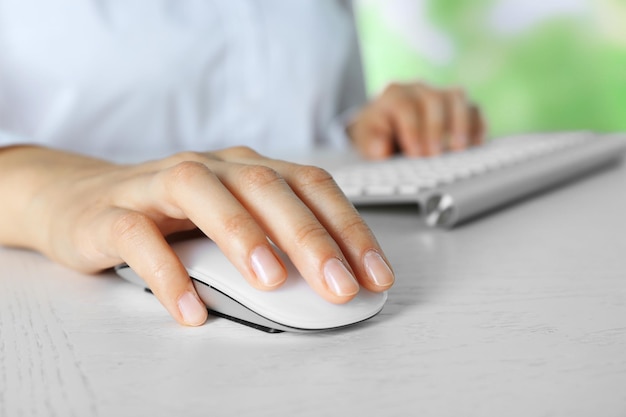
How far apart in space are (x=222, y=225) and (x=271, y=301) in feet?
0.18

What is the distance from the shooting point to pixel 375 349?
34 cm

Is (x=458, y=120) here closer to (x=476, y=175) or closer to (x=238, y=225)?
(x=476, y=175)

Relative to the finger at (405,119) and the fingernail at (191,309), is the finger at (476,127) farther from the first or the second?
the fingernail at (191,309)

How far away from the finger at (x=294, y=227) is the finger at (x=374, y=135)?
0.54 metres

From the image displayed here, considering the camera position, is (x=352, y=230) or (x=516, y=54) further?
(x=516, y=54)

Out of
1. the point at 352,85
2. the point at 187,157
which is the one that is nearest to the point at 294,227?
the point at 187,157

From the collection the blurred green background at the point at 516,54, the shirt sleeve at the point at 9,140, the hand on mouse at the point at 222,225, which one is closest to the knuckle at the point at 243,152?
the hand on mouse at the point at 222,225

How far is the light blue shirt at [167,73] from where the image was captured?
3.14 feet

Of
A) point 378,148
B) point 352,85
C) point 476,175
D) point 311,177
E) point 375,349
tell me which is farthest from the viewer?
point 352,85

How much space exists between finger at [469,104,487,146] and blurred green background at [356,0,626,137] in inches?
73.8

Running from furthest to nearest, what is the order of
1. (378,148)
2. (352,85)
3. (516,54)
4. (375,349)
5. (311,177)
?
(516,54)
(352,85)
(378,148)
(311,177)
(375,349)

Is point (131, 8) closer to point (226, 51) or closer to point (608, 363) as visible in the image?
point (226, 51)

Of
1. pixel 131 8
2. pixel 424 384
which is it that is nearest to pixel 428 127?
pixel 131 8

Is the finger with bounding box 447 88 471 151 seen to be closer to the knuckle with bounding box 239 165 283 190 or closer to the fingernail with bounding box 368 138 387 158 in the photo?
the fingernail with bounding box 368 138 387 158
